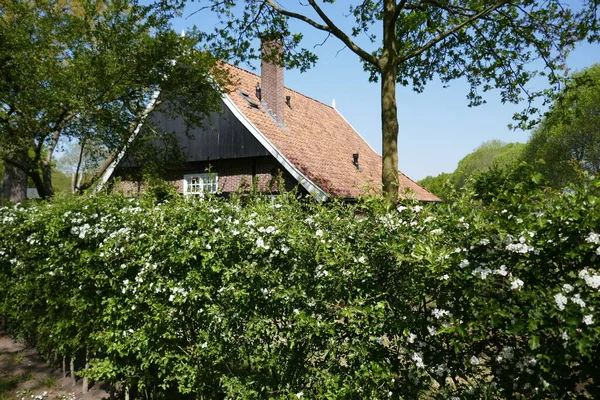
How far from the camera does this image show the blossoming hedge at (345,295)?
1.95 meters

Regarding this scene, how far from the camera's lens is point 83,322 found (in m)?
4.65

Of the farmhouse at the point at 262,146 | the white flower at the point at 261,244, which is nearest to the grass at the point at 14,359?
the white flower at the point at 261,244

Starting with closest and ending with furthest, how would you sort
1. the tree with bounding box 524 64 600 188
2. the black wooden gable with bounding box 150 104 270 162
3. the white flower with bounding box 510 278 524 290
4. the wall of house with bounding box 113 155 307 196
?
the white flower with bounding box 510 278 524 290, the wall of house with bounding box 113 155 307 196, the black wooden gable with bounding box 150 104 270 162, the tree with bounding box 524 64 600 188

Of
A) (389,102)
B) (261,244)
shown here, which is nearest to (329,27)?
(389,102)

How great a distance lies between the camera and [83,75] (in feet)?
35.2

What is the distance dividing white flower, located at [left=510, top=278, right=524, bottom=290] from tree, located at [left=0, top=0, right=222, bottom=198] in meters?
9.41

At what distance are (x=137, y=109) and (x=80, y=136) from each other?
6.71 feet

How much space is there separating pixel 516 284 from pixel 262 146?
1226 centimetres

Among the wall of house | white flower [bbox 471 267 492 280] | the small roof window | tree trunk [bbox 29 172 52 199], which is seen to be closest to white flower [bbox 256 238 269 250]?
white flower [bbox 471 267 492 280]

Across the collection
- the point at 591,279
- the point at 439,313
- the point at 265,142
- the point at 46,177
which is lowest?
the point at 439,313

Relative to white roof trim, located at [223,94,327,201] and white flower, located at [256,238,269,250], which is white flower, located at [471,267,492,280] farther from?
white roof trim, located at [223,94,327,201]

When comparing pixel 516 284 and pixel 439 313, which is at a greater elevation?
pixel 516 284

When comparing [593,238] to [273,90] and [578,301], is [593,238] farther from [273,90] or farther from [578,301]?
[273,90]

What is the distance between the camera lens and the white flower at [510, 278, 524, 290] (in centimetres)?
193
